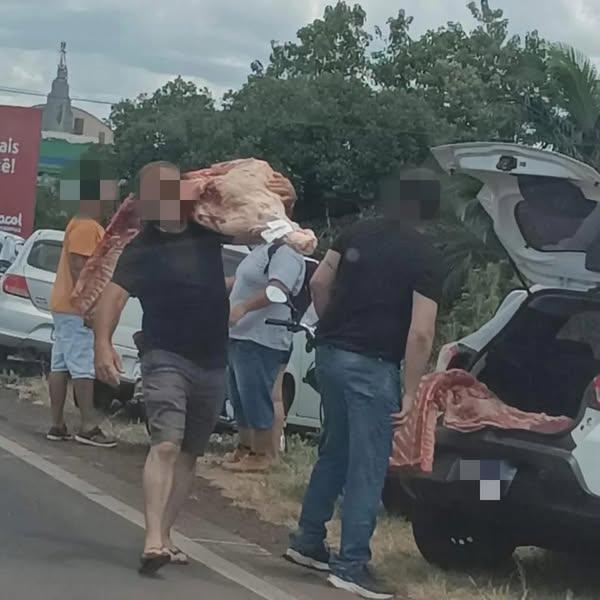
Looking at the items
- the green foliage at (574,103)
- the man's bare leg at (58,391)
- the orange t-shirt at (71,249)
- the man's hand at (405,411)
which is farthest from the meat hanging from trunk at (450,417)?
the green foliage at (574,103)

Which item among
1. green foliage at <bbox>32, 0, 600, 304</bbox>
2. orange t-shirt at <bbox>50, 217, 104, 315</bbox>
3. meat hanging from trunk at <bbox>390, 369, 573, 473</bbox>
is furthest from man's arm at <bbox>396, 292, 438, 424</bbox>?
green foliage at <bbox>32, 0, 600, 304</bbox>

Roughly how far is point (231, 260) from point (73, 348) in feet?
5.47

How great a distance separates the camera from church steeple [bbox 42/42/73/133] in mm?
56497

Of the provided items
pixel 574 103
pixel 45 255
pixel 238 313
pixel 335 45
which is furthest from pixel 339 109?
pixel 238 313

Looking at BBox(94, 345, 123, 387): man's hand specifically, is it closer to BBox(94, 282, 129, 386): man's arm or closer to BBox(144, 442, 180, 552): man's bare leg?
BBox(94, 282, 129, 386): man's arm

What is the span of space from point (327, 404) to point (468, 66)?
34859 mm

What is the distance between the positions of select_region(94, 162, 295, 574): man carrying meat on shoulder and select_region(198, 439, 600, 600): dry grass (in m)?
1.17

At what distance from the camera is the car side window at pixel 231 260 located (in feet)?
37.9

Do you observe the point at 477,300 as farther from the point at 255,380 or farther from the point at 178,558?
the point at 178,558

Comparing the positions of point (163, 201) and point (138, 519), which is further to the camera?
point (138, 519)

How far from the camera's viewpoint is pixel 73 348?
35.0ft

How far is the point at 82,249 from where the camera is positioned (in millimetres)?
10398

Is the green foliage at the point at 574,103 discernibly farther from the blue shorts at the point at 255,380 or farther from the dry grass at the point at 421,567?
the dry grass at the point at 421,567

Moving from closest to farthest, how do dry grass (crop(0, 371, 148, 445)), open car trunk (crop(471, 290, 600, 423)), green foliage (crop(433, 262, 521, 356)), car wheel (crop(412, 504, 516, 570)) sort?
car wheel (crop(412, 504, 516, 570)) → open car trunk (crop(471, 290, 600, 423)) → dry grass (crop(0, 371, 148, 445)) → green foliage (crop(433, 262, 521, 356))
